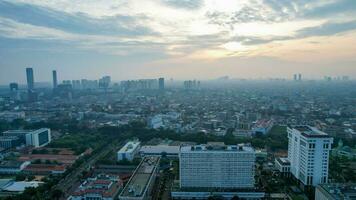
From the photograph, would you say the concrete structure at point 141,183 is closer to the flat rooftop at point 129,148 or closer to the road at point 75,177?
the flat rooftop at point 129,148

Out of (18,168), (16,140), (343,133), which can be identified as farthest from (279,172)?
(16,140)

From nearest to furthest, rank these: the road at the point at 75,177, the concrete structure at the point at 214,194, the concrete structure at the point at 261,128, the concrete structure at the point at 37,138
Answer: the concrete structure at the point at 214,194 < the road at the point at 75,177 < the concrete structure at the point at 37,138 < the concrete structure at the point at 261,128

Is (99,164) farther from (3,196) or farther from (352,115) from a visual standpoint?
(352,115)

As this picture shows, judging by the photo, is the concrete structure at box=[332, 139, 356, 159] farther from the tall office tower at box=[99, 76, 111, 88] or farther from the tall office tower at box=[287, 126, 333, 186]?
the tall office tower at box=[99, 76, 111, 88]

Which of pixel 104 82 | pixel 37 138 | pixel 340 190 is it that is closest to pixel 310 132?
pixel 340 190

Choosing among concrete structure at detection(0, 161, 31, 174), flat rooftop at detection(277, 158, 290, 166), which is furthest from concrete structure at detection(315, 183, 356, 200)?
concrete structure at detection(0, 161, 31, 174)

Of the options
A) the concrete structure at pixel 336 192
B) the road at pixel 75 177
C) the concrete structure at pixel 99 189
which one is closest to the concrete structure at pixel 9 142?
the road at pixel 75 177
